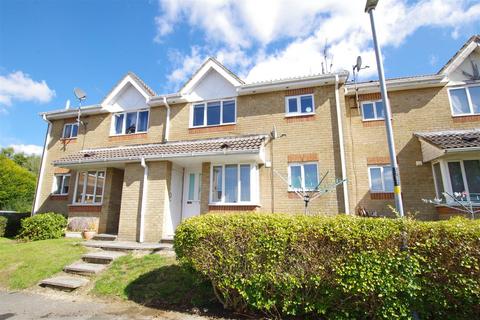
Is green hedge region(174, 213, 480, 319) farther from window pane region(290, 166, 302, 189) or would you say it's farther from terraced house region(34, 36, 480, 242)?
window pane region(290, 166, 302, 189)

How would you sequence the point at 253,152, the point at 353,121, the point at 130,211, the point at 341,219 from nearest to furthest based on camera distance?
the point at 341,219 < the point at 253,152 < the point at 130,211 < the point at 353,121

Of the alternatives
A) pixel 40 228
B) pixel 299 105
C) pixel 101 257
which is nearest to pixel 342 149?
pixel 299 105

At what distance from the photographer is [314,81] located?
40.9 feet

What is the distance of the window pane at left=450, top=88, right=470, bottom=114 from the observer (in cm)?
1200

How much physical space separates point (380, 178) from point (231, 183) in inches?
264

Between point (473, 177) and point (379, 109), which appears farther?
point (379, 109)

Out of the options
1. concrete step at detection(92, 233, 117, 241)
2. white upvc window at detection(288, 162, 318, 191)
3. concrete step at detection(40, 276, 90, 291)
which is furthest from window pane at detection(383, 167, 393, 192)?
Answer: concrete step at detection(92, 233, 117, 241)

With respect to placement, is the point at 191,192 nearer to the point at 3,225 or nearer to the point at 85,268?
the point at 85,268

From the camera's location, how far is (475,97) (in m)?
12.0

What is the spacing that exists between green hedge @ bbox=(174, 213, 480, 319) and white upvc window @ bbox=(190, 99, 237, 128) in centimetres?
895

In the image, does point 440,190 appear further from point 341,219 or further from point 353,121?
point 341,219

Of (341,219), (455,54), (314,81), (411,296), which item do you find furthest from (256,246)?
(455,54)

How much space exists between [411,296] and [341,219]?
1592 millimetres

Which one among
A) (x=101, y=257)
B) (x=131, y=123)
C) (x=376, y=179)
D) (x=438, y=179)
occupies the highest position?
(x=131, y=123)
